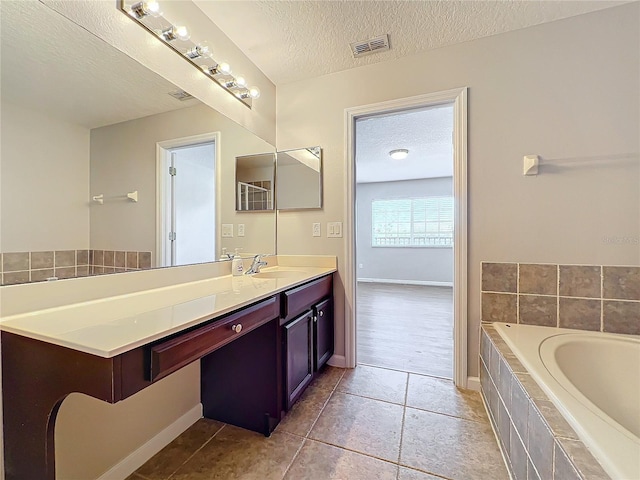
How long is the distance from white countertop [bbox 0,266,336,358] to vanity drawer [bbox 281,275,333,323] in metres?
0.11

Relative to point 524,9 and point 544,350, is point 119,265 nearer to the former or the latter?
point 544,350

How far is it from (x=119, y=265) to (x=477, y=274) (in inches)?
78.9

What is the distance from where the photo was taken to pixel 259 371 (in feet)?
4.71

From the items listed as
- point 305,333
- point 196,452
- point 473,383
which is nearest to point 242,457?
point 196,452

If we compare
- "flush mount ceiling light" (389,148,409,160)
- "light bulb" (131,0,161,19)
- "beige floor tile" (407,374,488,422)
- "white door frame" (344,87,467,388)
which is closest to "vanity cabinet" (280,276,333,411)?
"beige floor tile" (407,374,488,422)

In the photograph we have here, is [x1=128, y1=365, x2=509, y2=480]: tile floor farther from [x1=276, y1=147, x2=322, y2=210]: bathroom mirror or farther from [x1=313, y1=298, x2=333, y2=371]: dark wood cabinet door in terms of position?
[x1=276, y1=147, x2=322, y2=210]: bathroom mirror

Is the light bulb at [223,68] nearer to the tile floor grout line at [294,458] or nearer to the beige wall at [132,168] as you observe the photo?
the beige wall at [132,168]

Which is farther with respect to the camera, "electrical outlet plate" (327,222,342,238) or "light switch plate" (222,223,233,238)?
"electrical outlet plate" (327,222,342,238)

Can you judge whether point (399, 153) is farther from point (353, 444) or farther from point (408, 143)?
point (353, 444)

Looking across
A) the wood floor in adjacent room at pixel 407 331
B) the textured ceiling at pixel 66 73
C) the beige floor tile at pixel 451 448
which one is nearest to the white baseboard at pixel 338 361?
the wood floor in adjacent room at pixel 407 331

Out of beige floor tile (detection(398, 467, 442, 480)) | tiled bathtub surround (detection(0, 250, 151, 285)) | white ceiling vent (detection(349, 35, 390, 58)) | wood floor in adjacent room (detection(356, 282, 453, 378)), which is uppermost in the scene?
white ceiling vent (detection(349, 35, 390, 58))

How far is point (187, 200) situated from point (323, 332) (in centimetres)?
125

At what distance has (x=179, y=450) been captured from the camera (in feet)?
4.30

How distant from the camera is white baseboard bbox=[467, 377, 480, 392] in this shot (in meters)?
1.81
